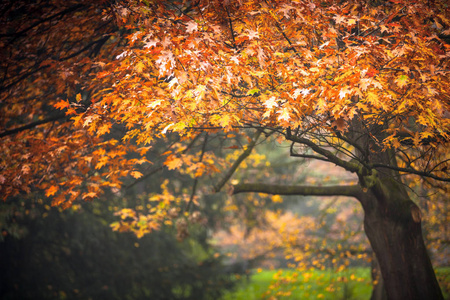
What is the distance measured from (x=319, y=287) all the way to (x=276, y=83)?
9706 millimetres

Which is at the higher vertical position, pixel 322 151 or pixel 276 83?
pixel 276 83

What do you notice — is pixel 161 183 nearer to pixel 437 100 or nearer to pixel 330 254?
pixel 330 254

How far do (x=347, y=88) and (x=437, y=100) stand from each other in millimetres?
876

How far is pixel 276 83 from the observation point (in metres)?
3.98

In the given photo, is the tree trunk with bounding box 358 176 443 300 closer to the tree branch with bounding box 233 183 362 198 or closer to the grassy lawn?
the tree branch with bounding box 233 183 362 198

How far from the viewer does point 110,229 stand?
32.0 feet

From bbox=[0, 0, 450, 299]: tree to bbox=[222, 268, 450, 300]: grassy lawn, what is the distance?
4506 millimetres

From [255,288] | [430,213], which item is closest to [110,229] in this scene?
[255,288]

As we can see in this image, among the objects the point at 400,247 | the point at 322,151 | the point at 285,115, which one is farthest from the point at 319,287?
the point at 285,115

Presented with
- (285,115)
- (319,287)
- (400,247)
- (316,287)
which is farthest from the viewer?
(316,287)

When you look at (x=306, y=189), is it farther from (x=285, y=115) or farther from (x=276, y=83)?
(x=285, y=115)

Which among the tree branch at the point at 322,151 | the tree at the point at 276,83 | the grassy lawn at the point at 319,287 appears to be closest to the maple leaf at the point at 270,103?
the tree at the point at 276,83

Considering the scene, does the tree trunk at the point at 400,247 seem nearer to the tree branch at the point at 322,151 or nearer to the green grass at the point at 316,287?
the tree branch at the point at 322,151

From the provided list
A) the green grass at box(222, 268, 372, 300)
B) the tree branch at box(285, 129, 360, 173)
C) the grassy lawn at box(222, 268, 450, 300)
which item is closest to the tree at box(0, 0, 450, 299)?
the tree branch at box(285, 129, 360, 173)
